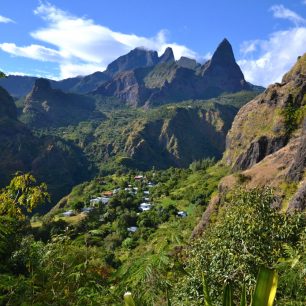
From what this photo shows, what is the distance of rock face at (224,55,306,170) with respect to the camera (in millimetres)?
74688

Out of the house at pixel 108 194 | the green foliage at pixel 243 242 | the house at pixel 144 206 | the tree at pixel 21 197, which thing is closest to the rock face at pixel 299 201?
the green foliage at pixel 243 242

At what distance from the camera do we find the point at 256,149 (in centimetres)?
7838

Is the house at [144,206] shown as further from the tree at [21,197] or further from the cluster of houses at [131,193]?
the tree at [21,197]

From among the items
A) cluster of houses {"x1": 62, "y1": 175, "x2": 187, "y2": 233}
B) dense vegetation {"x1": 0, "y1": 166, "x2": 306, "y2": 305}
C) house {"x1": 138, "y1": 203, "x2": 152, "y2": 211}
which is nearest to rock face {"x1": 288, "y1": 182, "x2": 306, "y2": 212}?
dense vegetation {"x1": 0, "y1": 166, "x2": 306, "y2": 305}

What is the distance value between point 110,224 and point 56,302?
349 ft

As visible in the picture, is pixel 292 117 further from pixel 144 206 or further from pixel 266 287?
pixel 266 287

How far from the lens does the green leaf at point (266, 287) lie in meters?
3.11

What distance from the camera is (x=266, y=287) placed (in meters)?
3.13

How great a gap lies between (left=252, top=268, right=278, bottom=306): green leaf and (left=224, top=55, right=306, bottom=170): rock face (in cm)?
7104

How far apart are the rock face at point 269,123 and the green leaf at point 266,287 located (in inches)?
2797

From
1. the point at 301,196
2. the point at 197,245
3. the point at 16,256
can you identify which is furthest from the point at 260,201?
the point at 301,196

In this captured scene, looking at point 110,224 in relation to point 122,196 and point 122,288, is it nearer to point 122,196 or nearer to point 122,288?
point 122,196

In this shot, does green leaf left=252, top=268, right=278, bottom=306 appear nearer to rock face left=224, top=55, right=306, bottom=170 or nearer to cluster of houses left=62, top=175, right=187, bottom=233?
rock face left=224, top=55, right=306, bottom=170

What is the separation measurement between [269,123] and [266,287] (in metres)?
97.3
